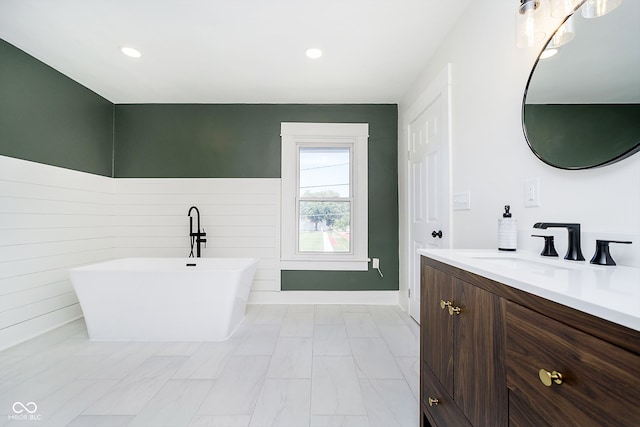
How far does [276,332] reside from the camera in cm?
266

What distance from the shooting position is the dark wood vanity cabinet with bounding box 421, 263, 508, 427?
83 centimetres

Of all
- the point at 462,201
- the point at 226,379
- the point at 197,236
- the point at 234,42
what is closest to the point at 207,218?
the point at 197,236

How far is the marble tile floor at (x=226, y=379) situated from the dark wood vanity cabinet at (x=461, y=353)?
1.56 ft

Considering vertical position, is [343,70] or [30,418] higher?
[343,70]

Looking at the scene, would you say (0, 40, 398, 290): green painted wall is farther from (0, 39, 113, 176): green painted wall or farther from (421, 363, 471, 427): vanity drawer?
(421, 363, 471, 427): vanity drawer

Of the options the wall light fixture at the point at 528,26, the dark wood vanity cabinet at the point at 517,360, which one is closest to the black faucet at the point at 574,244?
the dark wood vanity cabinet at the point at 517,360

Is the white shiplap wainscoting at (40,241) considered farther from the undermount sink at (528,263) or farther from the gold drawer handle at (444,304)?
the undermount sink at (528,263)

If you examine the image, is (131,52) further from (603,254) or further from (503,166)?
(603,254)

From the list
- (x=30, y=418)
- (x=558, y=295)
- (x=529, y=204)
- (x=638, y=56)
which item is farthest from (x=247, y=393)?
(x=638, y=56)

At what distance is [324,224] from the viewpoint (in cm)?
363

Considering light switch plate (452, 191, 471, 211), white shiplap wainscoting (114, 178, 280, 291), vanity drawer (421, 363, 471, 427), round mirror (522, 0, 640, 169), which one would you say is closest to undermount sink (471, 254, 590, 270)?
round mirror (522, 0, 640, 169)

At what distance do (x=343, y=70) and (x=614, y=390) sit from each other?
2.89m

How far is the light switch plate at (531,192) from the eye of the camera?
133 centimetres

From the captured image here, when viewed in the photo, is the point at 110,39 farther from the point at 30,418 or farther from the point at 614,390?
the point at 614,390
